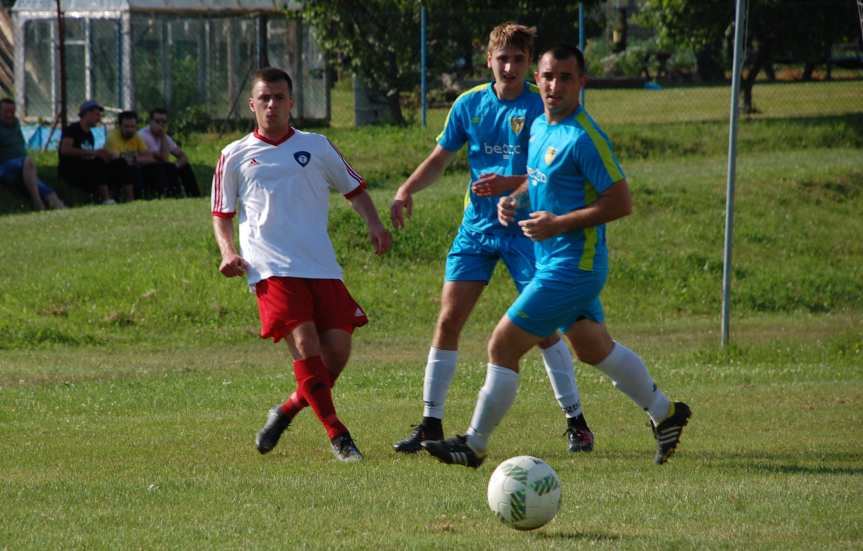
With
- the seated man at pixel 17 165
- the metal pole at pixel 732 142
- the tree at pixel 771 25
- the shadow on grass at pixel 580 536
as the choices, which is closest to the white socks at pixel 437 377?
the shadow on grass at pixel 580 536

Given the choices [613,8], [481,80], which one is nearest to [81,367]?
[481,80]

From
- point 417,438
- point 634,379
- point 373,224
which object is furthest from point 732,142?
point 634,379

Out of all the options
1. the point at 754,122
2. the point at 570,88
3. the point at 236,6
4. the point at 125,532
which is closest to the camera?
the point at 125,532

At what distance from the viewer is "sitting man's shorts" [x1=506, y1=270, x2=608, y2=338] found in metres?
7.30

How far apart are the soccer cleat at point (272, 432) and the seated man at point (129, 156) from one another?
13247 millimetres

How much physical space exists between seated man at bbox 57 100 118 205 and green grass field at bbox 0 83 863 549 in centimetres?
112

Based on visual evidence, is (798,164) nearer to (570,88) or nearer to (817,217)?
(817,217)

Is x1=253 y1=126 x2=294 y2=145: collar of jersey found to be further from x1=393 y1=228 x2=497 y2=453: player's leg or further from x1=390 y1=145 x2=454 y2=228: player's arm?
x1=393 y1=228 x2=497 y2=453: player's leg

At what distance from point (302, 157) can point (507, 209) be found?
1.33 meters

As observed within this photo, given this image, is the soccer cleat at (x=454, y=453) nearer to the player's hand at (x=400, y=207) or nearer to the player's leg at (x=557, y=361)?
the player's leg at (x=557, y=361)

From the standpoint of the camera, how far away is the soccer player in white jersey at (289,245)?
8180mm

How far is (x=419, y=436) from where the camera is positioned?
28.3 ft

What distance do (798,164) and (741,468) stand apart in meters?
18.0

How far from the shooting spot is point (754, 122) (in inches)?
1124
